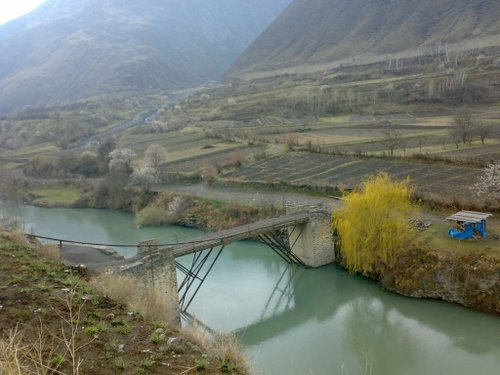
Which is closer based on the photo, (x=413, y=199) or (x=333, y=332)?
(x=333, y=332)

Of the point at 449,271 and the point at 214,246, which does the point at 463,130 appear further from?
the point at 214,246

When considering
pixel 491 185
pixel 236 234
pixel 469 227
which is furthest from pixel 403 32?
pixel 236 234

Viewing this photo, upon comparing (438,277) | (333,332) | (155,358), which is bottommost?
(333,332)

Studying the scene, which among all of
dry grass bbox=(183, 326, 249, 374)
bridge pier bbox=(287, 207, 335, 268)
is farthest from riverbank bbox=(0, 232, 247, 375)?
bridge pier bbox=(287, 207, 335, 268)

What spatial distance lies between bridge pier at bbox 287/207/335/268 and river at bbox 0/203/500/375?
Result: 755 millimetres

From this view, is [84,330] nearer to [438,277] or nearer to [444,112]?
[438,277]

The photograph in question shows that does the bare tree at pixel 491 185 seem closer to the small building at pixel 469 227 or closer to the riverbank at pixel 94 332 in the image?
the small building at pixel 469 227

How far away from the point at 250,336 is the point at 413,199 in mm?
16463

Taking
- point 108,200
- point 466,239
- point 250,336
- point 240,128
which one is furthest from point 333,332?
point 240,128

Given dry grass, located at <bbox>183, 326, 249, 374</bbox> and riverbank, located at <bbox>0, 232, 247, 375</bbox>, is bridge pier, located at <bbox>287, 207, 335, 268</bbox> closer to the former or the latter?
riverbank, located at <bbox>0, 232, 247, 375</bbox>

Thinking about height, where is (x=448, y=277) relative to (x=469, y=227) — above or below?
below

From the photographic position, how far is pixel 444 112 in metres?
79.6

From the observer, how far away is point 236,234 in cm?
2800

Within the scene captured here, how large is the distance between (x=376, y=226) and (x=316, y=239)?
4.88m
